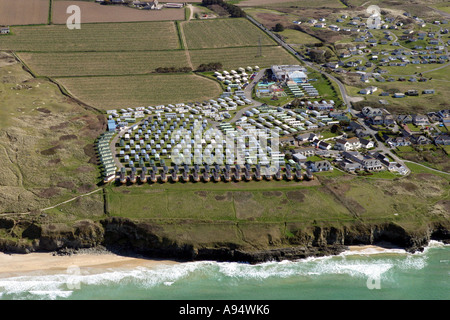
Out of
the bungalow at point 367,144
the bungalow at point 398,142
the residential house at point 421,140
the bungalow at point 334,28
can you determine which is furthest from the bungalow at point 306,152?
the bungalow at point 334,28

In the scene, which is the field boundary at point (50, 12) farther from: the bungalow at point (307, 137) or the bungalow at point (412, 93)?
the bungalow at point (412, 93)

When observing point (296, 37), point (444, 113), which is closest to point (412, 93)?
point (444, 113)

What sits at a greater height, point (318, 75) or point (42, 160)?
point (318, 75)

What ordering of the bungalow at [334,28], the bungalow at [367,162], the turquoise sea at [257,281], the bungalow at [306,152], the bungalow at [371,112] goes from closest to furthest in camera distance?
the turquoise sea at [257,281] → the bungalow at [367,162] → the bungalow at [306,152] → the bungalow at [371,112] → the bungalow at [334,28]

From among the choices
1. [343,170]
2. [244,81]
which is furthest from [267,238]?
[244,81]

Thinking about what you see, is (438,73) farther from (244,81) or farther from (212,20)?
(212,20)
